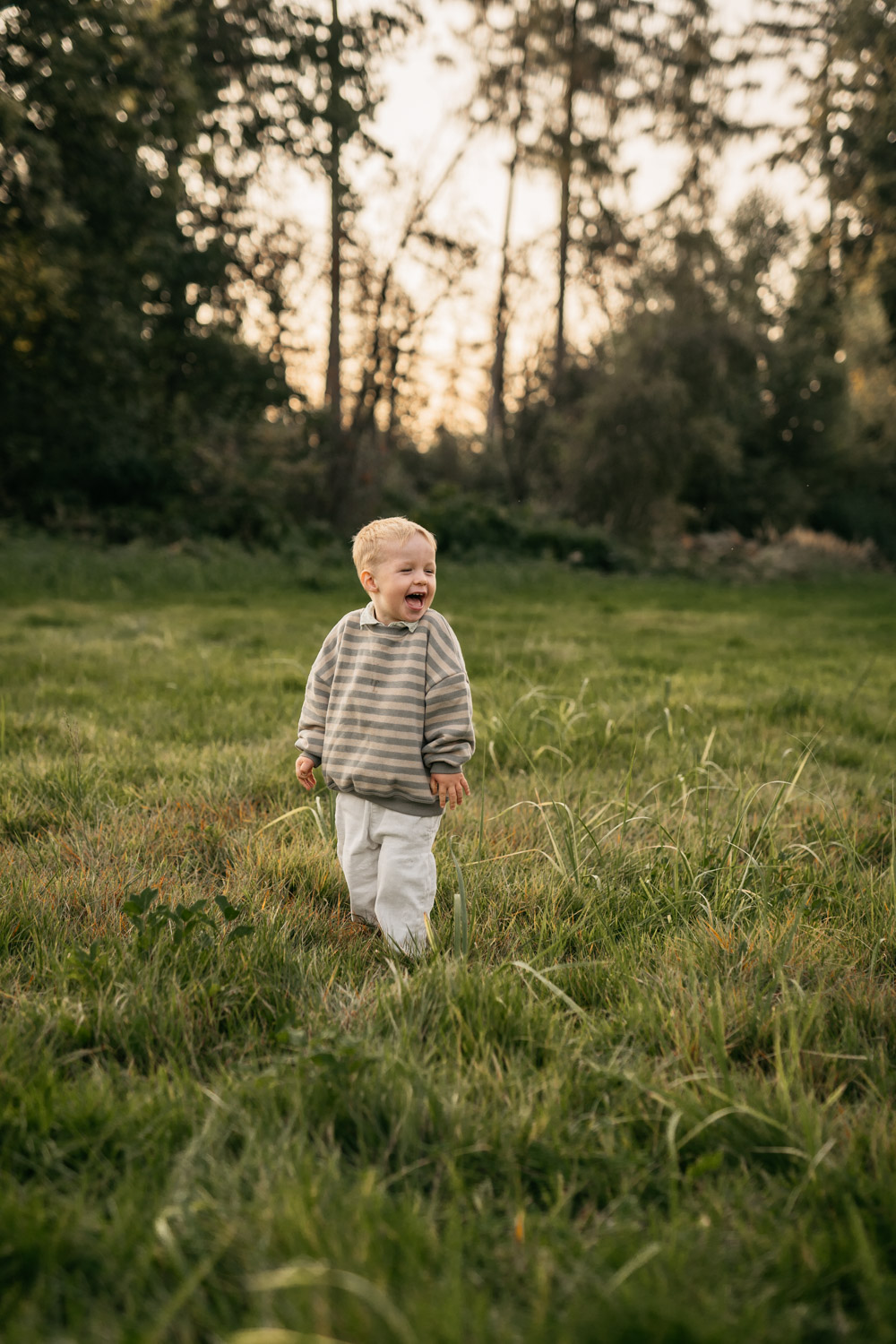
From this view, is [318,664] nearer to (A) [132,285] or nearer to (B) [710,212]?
(A) [132,285]

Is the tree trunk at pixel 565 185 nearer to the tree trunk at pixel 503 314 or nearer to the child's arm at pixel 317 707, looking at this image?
the tree trunk at pixel 503 314

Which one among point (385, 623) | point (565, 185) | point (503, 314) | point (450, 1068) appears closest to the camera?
point (450, 1068)

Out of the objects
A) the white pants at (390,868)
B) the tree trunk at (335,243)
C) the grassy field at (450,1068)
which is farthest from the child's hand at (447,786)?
the tree trunk at (335,243)

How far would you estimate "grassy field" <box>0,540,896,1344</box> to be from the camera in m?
1.21

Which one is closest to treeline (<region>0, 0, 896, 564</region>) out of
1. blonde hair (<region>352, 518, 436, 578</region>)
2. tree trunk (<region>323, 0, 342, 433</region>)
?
tree trunk (<region>323, 0, 342, 433</region>)

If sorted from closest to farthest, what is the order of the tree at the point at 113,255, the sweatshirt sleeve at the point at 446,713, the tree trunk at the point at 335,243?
1. the sweatshirt sleeve at the point at 446,713
2. the tree at the point at 113,255
3. the tree trunk at the point at 335,243

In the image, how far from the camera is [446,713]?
92.5 inches

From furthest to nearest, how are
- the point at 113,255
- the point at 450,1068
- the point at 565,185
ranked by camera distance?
the point at 565,185
the point at 113,255
the point at 450,1068

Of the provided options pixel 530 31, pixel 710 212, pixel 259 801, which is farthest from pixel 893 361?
pixel 259 801

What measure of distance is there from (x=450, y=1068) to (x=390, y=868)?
0.70m

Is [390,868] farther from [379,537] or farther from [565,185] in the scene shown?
[565,185]

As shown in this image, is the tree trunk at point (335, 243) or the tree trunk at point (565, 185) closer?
the tree trunk at point (335, 243)

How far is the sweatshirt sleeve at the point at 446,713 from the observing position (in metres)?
2.32

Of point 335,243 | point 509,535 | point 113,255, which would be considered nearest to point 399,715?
point 509,535
